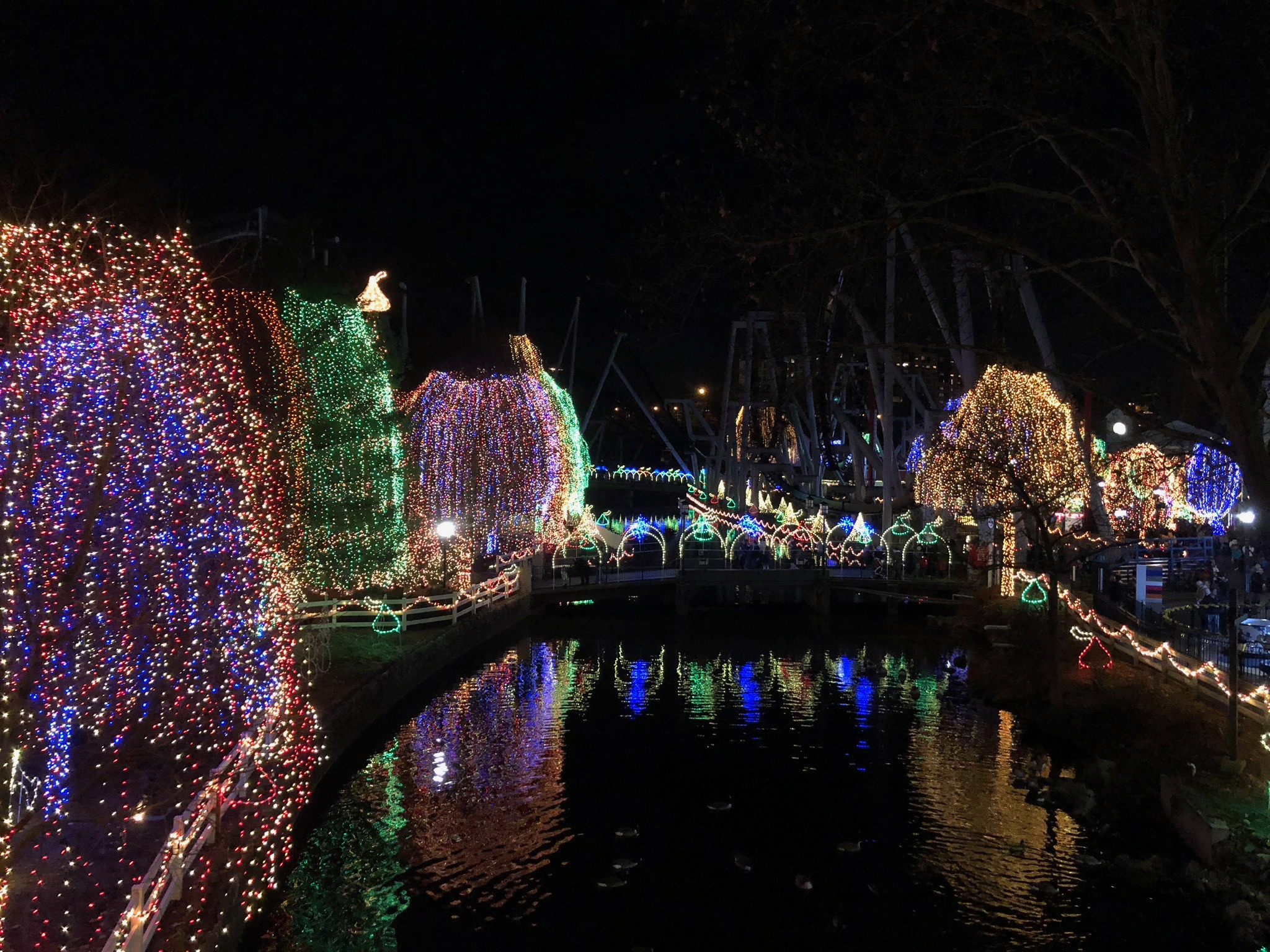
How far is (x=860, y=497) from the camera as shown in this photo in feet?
171

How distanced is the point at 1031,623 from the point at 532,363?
14912 mm

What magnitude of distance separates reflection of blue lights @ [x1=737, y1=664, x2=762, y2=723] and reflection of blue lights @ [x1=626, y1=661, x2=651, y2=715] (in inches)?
85.4

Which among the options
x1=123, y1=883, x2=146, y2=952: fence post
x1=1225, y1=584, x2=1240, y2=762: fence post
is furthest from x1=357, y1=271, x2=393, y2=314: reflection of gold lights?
x1=123, y1=883, x2=146, y2=952: fence post

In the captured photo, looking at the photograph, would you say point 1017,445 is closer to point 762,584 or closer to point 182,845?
point 762,584

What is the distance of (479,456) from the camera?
28.3 meters

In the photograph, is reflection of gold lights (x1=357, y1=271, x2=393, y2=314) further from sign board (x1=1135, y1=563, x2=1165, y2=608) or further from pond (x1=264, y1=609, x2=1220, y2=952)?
sign board (x1=1135, y1=563, x2=1165, y2=608)

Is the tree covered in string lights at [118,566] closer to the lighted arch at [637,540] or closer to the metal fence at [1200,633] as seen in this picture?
the metal fence at [1200,633]

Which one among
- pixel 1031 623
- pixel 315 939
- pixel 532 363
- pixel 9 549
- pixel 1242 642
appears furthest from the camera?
pixel 532 363

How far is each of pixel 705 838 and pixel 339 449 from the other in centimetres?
1182

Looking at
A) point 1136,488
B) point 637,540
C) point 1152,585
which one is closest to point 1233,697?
point 1152,585

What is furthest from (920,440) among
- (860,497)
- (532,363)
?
(532,363)

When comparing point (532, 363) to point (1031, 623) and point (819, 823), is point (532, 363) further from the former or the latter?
point (819, 823)

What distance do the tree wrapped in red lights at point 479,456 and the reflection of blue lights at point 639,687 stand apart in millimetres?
5021

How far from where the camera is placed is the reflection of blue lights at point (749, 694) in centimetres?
2212
